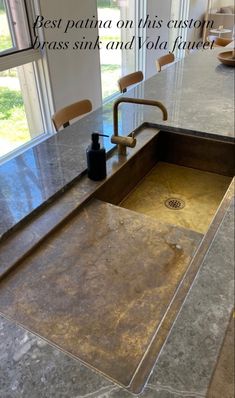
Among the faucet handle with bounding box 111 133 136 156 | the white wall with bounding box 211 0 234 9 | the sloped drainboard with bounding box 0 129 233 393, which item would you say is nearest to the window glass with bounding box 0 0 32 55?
the faucet handle with bounding box 111 133 136 156

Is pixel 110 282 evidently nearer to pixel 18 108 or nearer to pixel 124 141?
pixel 124 141

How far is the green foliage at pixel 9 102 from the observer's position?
2.41 metres

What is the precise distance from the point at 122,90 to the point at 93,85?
957 mm

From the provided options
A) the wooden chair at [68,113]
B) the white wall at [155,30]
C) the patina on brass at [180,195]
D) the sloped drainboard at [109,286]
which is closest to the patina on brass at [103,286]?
the sloped drainboard at [109,286]

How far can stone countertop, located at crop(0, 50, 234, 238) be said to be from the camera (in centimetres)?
110

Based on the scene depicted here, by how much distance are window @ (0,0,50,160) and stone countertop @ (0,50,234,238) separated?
95 centimetres

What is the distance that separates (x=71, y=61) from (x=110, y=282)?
7.84ft

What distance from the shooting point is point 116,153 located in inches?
53.7

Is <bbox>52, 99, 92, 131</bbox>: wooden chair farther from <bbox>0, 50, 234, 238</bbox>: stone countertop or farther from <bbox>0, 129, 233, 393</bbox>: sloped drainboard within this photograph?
<bbox>0, 129, 233, 393</bbox>: sloped drainboard

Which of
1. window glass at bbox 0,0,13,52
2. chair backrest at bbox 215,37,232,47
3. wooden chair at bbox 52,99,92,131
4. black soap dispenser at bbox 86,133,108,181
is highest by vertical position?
window glass at bbox 0,0,13,52

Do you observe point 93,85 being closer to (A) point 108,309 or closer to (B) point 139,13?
(B) point 139,13

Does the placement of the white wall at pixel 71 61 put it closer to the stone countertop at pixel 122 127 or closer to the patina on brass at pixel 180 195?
the stone countertop at pixel 122 127

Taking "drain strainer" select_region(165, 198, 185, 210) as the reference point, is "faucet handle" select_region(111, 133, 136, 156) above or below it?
above

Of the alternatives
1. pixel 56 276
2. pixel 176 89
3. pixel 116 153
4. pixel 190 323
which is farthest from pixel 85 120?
pixel 190 323
